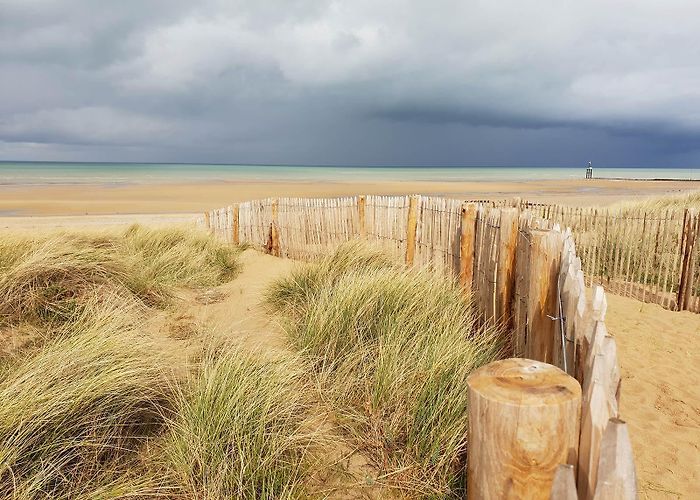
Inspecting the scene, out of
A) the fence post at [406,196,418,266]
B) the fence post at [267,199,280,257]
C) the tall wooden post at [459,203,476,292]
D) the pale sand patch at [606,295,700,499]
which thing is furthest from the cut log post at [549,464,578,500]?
the fence post at [267,199,280,257]

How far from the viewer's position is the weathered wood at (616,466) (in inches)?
40.2

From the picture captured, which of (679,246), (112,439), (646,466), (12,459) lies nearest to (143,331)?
(112,439)

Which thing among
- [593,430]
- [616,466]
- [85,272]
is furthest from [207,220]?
[616,466]

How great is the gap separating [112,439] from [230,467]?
72cm

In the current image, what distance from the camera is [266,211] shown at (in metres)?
9.97

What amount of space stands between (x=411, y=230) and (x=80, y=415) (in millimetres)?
4690

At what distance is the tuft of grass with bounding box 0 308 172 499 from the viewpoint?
85.7 inches

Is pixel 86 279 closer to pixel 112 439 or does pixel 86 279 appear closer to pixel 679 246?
pixel 112 439

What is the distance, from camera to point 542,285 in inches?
120

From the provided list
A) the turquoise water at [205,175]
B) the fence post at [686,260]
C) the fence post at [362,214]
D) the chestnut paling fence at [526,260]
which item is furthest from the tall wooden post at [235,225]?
the turquoise water at [205,175]

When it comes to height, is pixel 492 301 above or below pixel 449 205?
below

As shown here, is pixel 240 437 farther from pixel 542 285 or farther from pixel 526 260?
pixel 526 260

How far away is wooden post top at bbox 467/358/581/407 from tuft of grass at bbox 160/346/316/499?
1190 mm

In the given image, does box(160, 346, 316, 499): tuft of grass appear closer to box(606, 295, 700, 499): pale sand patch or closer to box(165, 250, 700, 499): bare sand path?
box(165, 250, 700, 499): bare sand path
